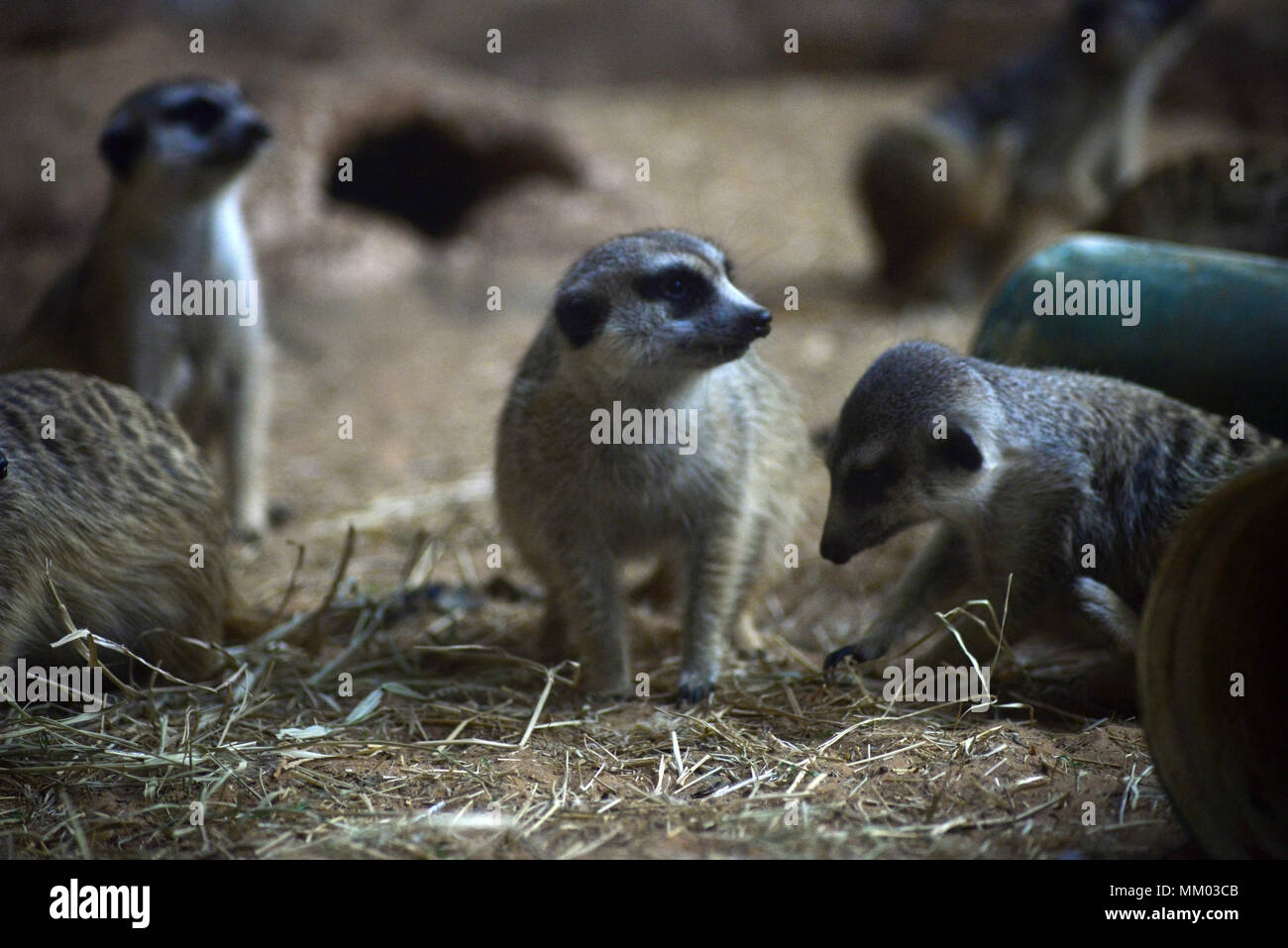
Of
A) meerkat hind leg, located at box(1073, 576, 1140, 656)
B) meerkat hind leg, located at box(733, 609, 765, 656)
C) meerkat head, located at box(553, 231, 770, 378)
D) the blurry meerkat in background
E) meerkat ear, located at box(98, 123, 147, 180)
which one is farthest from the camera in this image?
meerkat ear, located at box(98, 123, 147, 180)

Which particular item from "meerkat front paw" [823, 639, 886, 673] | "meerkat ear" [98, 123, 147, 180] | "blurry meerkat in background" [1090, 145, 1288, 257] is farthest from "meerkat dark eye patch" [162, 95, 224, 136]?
"blurry meerkat in background" [1090, 145, 1288, 257]

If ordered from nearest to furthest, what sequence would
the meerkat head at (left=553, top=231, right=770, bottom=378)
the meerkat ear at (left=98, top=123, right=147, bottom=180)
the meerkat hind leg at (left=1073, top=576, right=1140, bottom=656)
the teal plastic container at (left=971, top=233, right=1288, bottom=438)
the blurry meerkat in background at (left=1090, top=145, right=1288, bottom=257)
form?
the meerkat hind leg at (left=1073, top=576, right=1140, bottom=656) < the meerkat head at (left=553, top=231, right=770, bottom=378) < the teal plastic container at (left=971, top=233, right=1288, bottom=438) < the blurry meerkat in background at (left=1090, top=145, right=1288, bottom=257) < the meerkat ear at (left=98, top=123, right=147, bottom=180)

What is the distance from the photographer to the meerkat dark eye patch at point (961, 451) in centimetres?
302

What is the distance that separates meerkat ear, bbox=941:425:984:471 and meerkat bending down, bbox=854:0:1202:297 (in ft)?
17.4

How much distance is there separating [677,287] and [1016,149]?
5.54m

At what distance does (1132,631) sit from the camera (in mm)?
3000

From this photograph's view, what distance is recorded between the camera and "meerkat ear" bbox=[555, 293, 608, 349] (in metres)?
3.31

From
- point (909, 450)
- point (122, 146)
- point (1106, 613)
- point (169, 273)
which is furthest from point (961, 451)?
point (122, 146)

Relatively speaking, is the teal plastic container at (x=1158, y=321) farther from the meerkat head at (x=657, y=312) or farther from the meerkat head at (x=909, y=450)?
the meerkat head at (x=657, y=312)

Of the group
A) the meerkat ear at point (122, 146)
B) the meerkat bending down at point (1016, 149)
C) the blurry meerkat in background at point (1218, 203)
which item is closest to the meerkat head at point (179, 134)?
the meerkat ear at point (122, 146)

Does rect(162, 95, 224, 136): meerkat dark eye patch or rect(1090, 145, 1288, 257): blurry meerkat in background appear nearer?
rect(1090, 145, 1288, 257): blurry meerkat in background

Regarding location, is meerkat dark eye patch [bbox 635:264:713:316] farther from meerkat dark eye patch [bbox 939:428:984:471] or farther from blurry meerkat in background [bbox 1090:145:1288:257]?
blurry meerkat in background [bbox 1090:145:1288:257]

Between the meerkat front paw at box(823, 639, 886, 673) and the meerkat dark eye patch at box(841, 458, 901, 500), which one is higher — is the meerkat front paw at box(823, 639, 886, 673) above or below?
below

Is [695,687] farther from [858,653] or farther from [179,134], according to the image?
[179,134]
